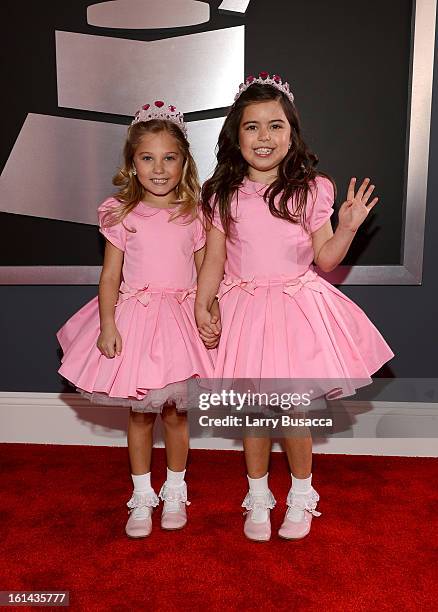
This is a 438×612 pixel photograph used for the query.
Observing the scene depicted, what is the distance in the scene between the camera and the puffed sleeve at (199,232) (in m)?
1.90

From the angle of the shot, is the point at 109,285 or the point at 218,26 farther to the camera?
the point at 218,26

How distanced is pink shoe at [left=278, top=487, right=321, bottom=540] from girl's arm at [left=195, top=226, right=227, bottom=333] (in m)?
0.58

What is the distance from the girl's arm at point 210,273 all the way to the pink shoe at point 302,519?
1.92 ft

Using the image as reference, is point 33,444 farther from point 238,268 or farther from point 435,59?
point 435,59

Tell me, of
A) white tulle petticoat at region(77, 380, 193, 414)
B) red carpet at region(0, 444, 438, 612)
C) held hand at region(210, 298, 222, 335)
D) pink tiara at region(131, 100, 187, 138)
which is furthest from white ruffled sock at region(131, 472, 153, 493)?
pink tiara at region(131, 100, 187, 138)

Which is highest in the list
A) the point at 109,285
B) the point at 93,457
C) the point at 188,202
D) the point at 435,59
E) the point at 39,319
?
the point at 435,59

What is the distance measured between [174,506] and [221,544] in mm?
212

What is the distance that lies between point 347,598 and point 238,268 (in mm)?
924

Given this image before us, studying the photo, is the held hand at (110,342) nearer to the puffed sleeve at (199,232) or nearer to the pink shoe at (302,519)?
the puffed sleeve at (199,232)

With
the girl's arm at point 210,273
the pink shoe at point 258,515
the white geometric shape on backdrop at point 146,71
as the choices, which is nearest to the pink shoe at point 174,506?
the pink shoe at point 258,515

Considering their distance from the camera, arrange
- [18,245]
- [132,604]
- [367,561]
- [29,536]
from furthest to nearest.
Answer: [18,245], [29,536], [367,561], [132,604]

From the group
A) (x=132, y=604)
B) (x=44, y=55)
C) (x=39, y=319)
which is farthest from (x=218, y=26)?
(x=132, y=604)

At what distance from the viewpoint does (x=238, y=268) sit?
1854 mm

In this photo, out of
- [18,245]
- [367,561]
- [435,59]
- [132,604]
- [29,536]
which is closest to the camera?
[132,604]
